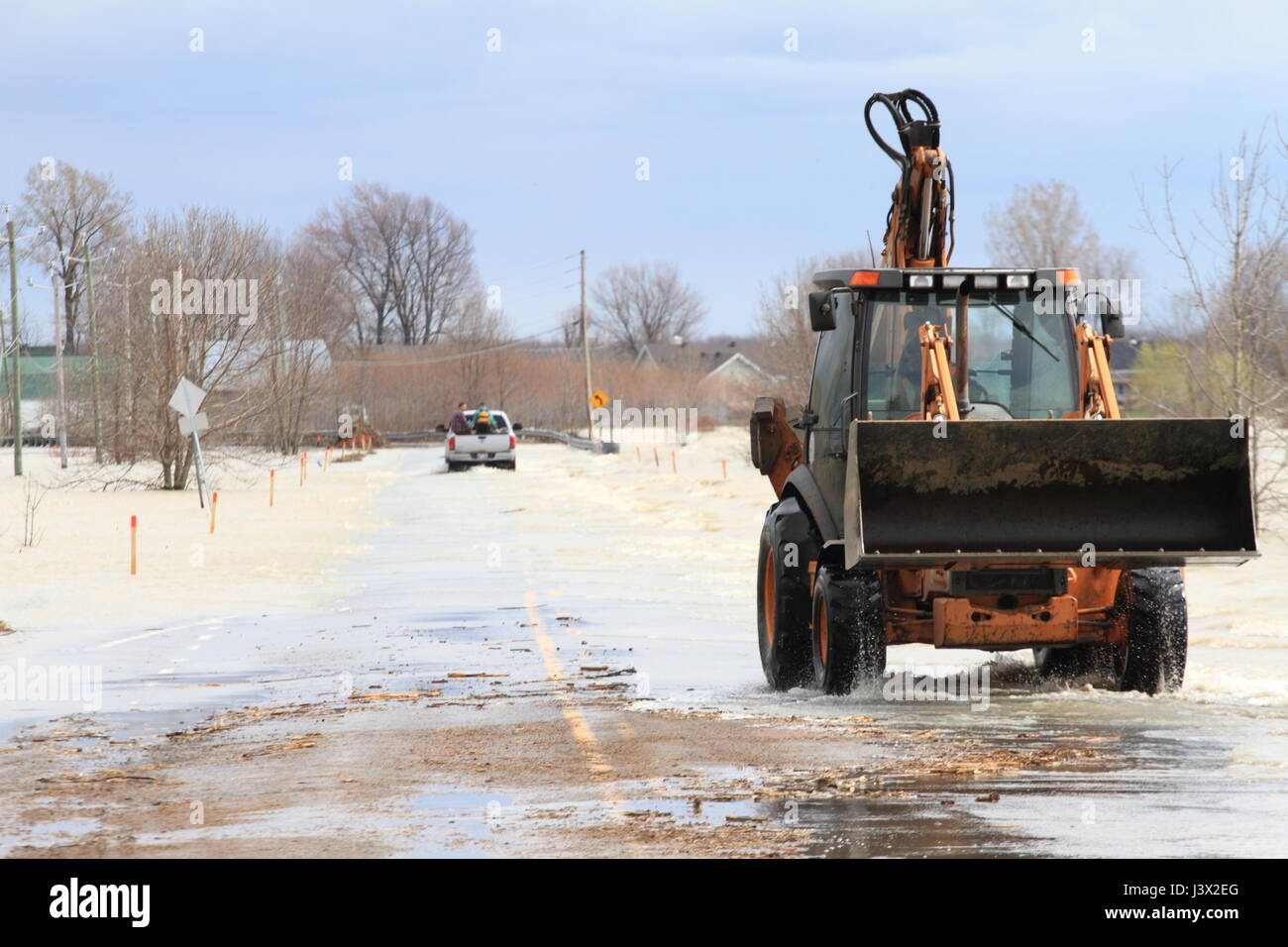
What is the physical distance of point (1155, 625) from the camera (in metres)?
10.9

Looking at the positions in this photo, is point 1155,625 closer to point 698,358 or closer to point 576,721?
point 576,721

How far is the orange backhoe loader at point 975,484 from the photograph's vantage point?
1024cm

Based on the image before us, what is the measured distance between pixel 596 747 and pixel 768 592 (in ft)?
9.44

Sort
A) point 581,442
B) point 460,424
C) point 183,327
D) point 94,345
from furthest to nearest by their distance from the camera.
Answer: point 581,442
point 94,345
point 460,424
point 183,327

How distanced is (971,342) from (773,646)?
2446 millimetres

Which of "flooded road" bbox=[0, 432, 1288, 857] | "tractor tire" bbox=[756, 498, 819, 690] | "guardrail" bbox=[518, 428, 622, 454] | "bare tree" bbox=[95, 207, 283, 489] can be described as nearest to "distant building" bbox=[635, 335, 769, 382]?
"guardrail" bbox=[518, 428, 622, 454]

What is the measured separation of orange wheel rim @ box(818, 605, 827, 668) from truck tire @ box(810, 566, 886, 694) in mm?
11

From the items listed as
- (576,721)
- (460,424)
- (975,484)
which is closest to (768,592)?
(576,721)

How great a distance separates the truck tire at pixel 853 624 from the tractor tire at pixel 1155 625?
1663mm

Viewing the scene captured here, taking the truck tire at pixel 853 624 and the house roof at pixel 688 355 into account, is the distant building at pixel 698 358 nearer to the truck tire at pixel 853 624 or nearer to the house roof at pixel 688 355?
the house roof at pixel 688 355

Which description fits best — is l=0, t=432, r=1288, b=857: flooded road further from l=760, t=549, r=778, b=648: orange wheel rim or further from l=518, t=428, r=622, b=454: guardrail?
l=518, t=428, r=622, b=454: guardrail

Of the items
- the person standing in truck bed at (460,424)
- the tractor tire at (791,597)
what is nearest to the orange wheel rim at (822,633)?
the tractor tire at (791,597)
